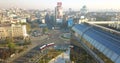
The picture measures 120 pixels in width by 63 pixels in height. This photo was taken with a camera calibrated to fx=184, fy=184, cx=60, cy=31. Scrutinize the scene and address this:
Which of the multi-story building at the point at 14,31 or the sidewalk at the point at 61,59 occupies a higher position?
the multi-story building at the point at 14,31

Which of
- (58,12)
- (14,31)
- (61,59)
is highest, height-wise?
(58,12)

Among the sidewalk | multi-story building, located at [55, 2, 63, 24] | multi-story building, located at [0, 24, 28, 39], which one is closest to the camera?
the sidewalk

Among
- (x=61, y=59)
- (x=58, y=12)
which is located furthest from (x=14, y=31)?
(x=58, y=12)

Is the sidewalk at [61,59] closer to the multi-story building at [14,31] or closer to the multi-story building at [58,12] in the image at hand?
the multi-story building at [14,31]

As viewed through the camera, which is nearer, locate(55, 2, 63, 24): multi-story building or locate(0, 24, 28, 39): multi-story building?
locate(0, 24, 28, 39): multi-story building

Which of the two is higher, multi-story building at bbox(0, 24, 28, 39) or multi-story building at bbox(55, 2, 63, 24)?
multi-story building at bbox(55, 2, 63, 24)

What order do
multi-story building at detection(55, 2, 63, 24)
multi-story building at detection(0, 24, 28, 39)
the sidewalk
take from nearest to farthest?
the sidewalk
multi-story building at detection(0, 24, 28, 39)
multi-story building at detection(55, 2, 63, 24)

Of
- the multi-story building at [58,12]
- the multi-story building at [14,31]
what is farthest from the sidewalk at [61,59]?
the multi-story building at [58,12]

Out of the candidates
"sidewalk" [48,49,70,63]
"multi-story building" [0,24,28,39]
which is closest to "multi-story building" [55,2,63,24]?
"multi-story building" [0,24,28,39]

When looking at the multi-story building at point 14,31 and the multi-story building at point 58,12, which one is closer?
the multi-story building at point 14,31

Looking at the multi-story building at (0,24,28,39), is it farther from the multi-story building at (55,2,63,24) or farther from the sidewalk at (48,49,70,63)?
the multi-story building at (55,2,63,24)

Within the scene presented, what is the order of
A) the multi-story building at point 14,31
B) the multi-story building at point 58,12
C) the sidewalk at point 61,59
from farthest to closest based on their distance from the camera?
the multi-story building at point 58,12 → the multi-story building at point 14,31 → the sidewalk at point 61,59

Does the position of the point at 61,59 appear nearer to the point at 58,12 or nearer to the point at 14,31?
the point at 14,31
